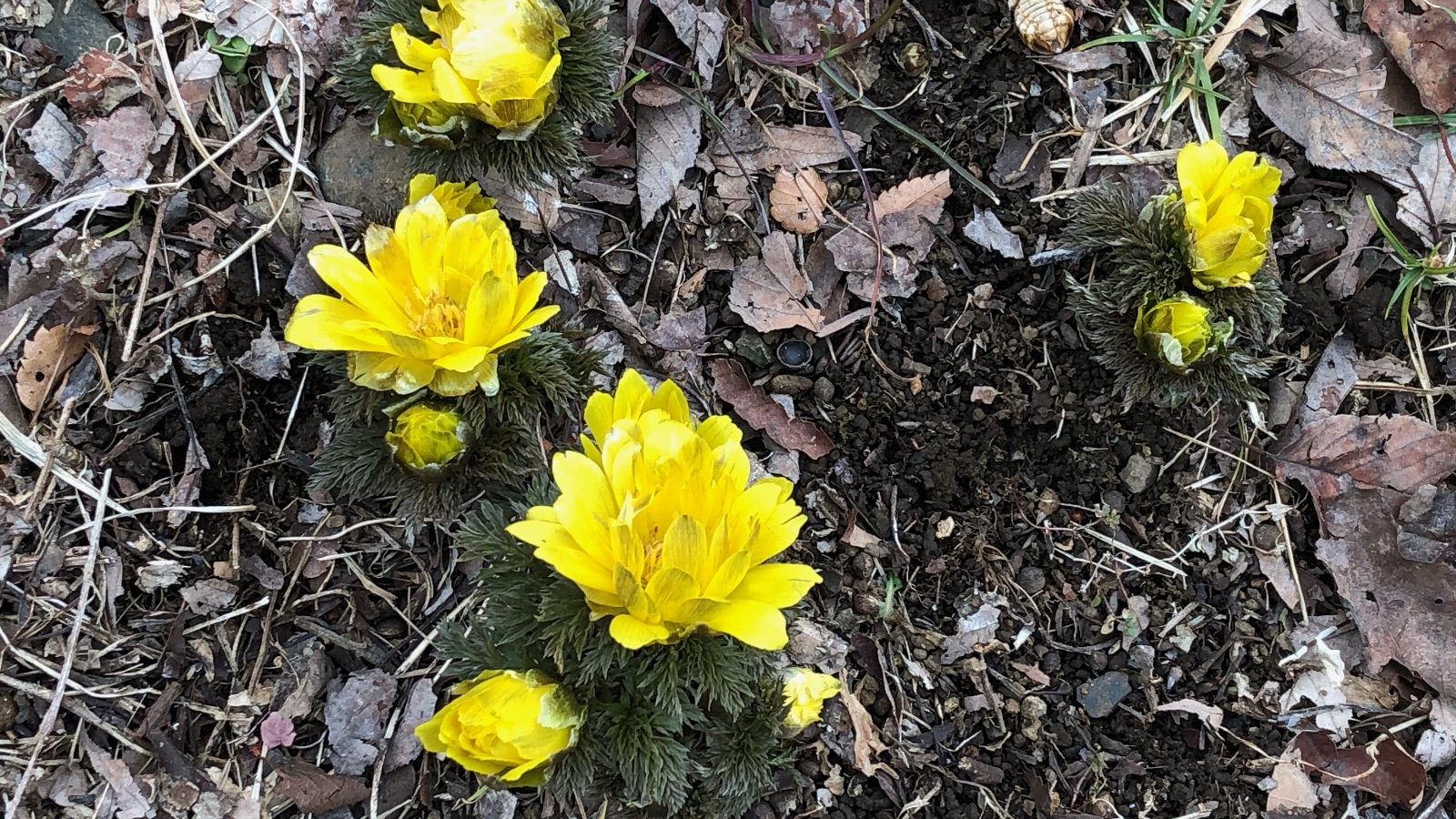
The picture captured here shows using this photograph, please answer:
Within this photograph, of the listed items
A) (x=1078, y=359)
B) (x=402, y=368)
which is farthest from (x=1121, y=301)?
(x=402, y=368)

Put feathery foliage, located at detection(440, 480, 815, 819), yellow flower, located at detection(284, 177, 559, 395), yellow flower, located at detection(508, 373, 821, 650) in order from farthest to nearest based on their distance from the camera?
yellow flower, located at detection(284, 177, 559, 395) → feathery foliage, located at detection(440, 480, 815, 819) → yellow flower, located at detection(508, 373, 821, 650)

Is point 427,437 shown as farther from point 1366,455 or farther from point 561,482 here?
point 1366,455

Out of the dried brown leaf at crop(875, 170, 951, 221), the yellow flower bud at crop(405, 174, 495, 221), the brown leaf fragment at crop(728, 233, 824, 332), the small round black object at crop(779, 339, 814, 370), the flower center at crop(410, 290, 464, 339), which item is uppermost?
the yellow flower bud at crop(405, 174, 495, 221)

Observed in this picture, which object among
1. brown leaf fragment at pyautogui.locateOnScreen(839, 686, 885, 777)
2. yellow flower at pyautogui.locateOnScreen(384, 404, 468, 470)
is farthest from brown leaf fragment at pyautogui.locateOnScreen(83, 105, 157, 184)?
brown leaf fragment at pyautogui.locateOnScreen(839, 686, 885, 777)

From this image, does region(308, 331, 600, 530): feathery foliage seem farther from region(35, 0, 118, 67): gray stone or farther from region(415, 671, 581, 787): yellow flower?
region(35, 0, 118, 67): gray stone

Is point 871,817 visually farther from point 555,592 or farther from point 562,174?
point 562,174

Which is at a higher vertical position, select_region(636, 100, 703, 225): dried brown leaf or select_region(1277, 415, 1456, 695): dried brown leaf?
select_region(636, 100, 703, 225): dried brown leaf

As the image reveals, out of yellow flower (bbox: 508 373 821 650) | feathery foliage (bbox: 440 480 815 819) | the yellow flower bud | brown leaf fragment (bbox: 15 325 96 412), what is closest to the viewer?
yellow flower (bbox: 508 373 821 650)
